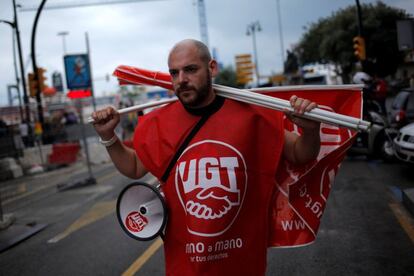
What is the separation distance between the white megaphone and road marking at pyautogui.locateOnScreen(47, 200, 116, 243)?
4747 mm

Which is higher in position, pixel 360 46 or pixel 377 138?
pixel 360 46

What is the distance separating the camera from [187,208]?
7.53 ft

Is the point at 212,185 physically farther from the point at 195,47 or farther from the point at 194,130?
the point at 195,47

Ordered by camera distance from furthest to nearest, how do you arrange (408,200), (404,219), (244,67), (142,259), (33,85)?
(244,67) → (33,85) → (408,200) → (404,219) → (142,259)

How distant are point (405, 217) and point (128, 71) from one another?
4748mm

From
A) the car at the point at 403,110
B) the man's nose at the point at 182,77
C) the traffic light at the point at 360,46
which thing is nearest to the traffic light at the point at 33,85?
the traffic light at the point at 360,46

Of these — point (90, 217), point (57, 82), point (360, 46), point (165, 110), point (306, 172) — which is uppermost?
point (57, 82)

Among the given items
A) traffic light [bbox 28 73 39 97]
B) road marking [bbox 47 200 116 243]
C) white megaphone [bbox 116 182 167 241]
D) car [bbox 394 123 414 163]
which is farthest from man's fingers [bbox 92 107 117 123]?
traffic light [bbox 28 73 39 97]

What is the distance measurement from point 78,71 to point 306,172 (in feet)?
34.1

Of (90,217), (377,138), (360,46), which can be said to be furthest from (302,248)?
(360,46)

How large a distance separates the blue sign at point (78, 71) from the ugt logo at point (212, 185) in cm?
1030

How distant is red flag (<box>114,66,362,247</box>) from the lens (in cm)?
256

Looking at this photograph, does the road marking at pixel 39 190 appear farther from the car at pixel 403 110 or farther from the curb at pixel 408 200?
the curb at pixel 408 200

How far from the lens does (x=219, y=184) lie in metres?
2.23
